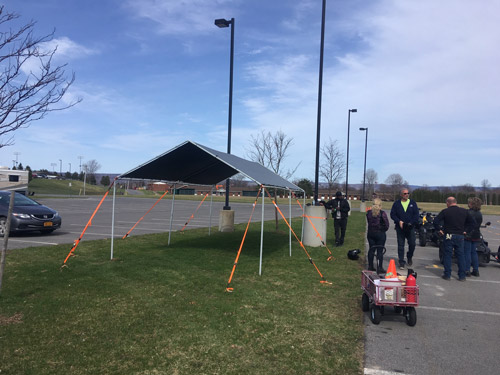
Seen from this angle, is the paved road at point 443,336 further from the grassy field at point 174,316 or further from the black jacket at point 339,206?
the black jacket at point 339,206

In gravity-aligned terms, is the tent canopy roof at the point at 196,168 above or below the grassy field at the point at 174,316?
above

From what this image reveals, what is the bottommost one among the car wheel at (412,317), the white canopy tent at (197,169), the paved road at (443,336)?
the paved road at (443,336)

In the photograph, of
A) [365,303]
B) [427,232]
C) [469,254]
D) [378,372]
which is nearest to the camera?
[378,372]

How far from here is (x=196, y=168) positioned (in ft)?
37.9

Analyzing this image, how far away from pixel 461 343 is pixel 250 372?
9.20 feet

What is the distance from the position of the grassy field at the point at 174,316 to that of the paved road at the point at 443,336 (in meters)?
0.32

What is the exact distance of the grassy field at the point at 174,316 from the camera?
12.8ft

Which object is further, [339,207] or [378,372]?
[339,207]

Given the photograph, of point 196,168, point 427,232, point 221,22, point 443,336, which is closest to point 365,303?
point 443,336

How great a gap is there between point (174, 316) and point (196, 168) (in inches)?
268

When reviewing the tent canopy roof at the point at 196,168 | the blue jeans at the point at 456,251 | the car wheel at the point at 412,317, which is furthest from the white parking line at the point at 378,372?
the blue jeans at the point at 456,251

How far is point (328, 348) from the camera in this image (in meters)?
4.32

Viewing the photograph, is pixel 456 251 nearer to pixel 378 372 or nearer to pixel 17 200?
pixel 378 372

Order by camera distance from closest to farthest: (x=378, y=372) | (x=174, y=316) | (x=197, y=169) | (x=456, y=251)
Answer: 1. (x=378, y=372)
2. (x=174, y=316)
3. (x=456, y=251)
4. (x=197, y=169)
